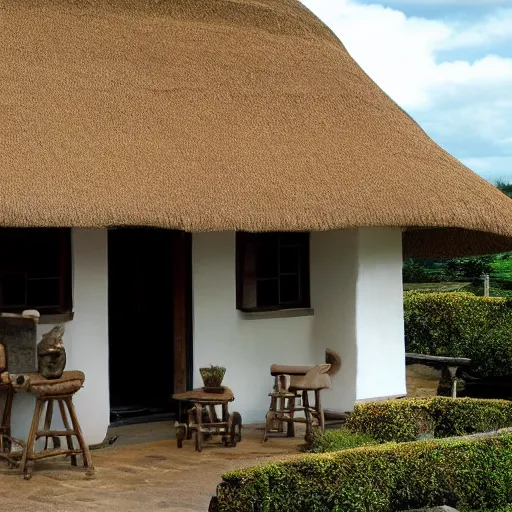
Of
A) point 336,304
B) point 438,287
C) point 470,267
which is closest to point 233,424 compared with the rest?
point 336,304

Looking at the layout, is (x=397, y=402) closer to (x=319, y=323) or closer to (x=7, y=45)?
(x=319, y=323)

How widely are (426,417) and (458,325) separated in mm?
7865

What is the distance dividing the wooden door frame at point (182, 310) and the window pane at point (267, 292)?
82cm

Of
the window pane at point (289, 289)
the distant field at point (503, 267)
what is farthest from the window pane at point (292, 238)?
the distant field at point (503, 267)

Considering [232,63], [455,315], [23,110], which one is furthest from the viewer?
[455,315]

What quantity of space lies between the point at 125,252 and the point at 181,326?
127 cm

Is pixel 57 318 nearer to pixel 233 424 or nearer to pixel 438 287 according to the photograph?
pixel 233 424

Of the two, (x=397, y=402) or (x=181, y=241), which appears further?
(x=181, y=241)

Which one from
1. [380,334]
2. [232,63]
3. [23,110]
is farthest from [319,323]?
[23,110]

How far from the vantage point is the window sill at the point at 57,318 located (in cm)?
973

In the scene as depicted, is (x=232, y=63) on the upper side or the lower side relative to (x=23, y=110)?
upper

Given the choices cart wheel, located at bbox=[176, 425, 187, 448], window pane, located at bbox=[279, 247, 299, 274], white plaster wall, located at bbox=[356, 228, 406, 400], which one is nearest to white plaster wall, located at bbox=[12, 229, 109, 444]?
cart wheel, located at bbox=[176, 425, 187, 448]

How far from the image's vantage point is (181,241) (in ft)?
34.9

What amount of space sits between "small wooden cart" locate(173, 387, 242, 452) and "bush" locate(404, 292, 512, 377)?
22.3 feet
